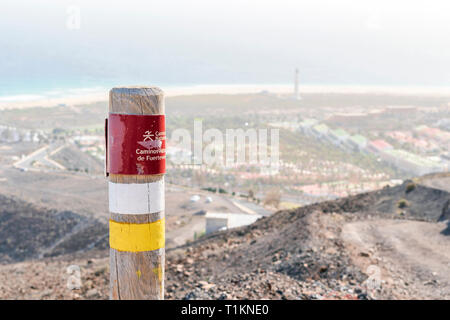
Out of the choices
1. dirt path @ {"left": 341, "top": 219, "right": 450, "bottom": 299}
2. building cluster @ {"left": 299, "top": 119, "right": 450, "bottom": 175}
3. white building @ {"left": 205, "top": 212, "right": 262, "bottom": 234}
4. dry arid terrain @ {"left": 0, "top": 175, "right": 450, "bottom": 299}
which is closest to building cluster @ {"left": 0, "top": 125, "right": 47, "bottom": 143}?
building cluster @ {"left": 299, "top": 119, "right": 450, "bottom": 175}

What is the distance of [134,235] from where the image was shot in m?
2.37

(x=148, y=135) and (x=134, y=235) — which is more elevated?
(x=148, y=135)

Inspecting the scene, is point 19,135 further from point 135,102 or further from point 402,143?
point 135,102

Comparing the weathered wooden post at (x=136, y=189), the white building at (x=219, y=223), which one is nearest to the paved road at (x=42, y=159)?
the white building at (x=219, y=223)

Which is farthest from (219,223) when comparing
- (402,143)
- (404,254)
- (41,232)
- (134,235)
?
(402,143)

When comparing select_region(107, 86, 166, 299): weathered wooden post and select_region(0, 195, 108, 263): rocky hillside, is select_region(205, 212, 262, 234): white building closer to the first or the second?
select_region(0, 195, 108, 263): rocky hillside

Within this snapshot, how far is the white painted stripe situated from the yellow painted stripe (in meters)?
0.07

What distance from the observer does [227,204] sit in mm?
44344

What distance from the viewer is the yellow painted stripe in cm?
236

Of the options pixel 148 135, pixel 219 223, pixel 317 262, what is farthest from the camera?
pixel 219 223

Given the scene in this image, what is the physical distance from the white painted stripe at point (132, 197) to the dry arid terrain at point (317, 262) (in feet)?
20.3

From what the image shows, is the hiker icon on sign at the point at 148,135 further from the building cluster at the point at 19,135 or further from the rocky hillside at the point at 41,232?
the building cluster at the point at 19,135

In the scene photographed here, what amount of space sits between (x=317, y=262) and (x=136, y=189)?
831 centimetres
